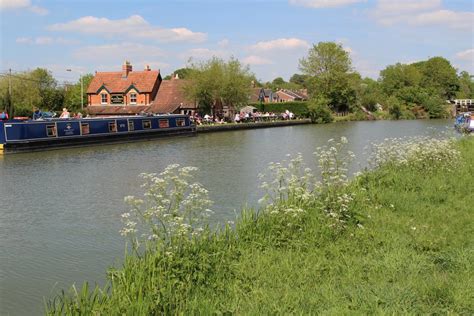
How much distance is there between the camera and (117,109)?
51.3 meters

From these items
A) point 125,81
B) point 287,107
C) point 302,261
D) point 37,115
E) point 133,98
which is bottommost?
point 302,261

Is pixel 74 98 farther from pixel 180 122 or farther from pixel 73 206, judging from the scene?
pixel 73 206

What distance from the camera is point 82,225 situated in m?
9.43

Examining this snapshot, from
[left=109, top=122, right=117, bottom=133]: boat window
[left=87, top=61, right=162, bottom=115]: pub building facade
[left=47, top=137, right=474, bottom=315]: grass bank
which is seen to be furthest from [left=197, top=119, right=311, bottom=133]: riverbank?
[left=47, top=137, right=474, bottom=315]: grass bank

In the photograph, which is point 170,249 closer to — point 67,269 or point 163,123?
point 67,269

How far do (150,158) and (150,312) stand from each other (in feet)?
59.7

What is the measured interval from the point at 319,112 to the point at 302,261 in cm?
5423

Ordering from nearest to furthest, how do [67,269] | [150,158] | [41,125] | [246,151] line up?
[67,269] → [150,158] → [246,151] → [41,125]

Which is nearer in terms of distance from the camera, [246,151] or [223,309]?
[223,309]

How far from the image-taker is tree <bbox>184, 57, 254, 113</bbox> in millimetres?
47969

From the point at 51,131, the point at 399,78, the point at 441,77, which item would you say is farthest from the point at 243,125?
the point at 441,77

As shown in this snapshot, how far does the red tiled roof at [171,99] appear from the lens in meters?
49.7

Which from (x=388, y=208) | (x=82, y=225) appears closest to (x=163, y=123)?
(x=82, y=225)

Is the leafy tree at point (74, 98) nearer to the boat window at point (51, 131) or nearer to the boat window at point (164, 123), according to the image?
the boat window at point (164, 123)
